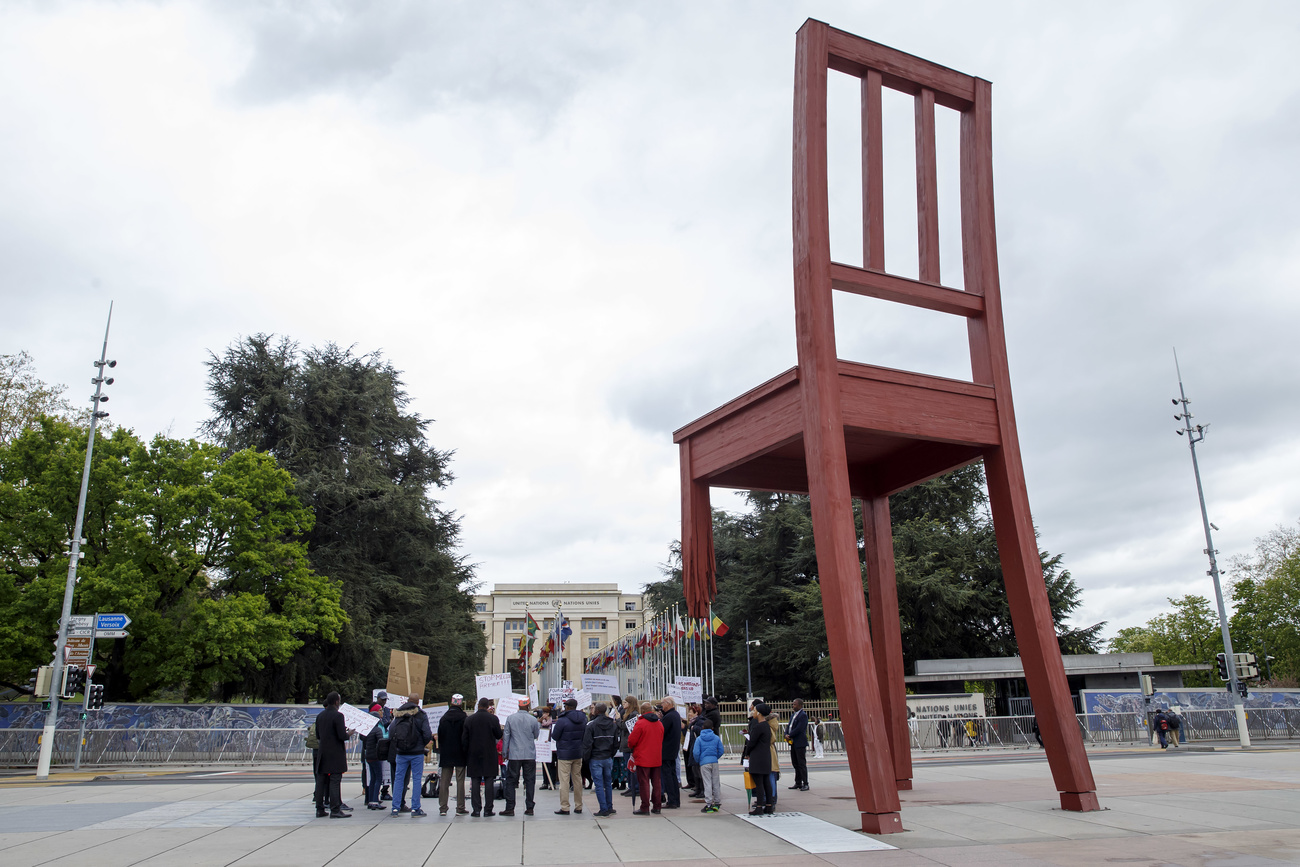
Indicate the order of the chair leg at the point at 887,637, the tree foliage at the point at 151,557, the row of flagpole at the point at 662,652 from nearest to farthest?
the chair leg at the point at 887,637, the tree foliage at the point at 151,557, the row of flagpole at the point at 662,652

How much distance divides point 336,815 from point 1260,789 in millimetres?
14189

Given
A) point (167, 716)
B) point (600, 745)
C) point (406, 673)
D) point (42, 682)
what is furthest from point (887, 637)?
point (167, 716)

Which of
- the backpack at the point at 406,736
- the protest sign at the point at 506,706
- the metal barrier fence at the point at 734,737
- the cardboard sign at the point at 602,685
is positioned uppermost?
the cardboard sign at the point at 602,685

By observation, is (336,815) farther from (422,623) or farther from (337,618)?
(422,623)

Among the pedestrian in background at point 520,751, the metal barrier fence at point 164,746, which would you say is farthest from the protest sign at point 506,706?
the metal barrier fence at point 164,746

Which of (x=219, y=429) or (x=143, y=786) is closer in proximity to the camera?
(x=143, y=786)

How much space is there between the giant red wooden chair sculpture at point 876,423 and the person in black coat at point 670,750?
5.34ft

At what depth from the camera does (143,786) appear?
18.2 metres

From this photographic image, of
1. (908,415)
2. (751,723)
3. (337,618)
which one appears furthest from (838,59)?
(337,618)

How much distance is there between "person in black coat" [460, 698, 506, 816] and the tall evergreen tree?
25.6 m

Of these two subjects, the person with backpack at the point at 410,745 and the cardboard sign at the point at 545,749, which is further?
the cardboard sign at the point at 545,749

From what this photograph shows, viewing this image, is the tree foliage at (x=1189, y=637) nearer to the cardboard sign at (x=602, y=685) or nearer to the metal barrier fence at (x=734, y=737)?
the metal barrier fence at (x=734, y=737)

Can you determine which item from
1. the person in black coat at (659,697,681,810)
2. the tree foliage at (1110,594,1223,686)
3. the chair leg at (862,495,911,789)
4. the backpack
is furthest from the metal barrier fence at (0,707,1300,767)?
the tree foliage at (1110,594,1223,686)

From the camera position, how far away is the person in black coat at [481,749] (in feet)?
40.1
